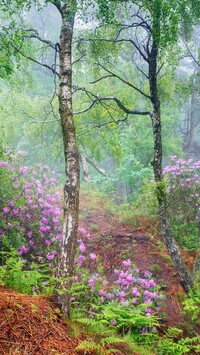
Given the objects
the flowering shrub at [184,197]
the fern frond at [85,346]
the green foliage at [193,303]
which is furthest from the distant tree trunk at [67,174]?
the flowering shrub at [184,197]

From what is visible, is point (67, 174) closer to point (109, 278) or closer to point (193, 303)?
point (109, 278)

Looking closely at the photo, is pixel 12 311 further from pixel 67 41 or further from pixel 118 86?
pixel 118 86

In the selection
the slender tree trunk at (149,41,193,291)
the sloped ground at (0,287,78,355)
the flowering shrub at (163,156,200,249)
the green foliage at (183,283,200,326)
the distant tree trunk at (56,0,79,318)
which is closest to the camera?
the sloped ground at (0,287,78,355)

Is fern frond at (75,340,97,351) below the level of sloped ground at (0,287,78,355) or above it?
below

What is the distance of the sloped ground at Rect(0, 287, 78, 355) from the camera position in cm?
220

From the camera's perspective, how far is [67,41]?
4340mm

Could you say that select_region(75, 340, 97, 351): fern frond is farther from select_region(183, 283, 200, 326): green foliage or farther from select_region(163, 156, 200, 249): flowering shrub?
select_region(163, 156, 200, 249): flowering shrub

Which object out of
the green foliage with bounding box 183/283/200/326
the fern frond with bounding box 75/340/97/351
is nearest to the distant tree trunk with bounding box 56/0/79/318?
Answer: the fern frond with bounding box 75/340/97/351

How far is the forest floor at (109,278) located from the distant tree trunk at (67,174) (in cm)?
28

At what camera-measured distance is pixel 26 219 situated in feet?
20.3

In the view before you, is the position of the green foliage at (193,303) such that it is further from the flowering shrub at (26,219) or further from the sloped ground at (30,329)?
the sloped ground at (30,329)

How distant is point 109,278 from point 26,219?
82.2 inches

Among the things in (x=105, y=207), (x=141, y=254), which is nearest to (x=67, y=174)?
(x=141, y=254)

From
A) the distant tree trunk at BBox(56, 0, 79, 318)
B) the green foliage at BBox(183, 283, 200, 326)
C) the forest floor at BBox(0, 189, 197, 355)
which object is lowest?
the green foliage at BBox(183, 283, 200, 326)
